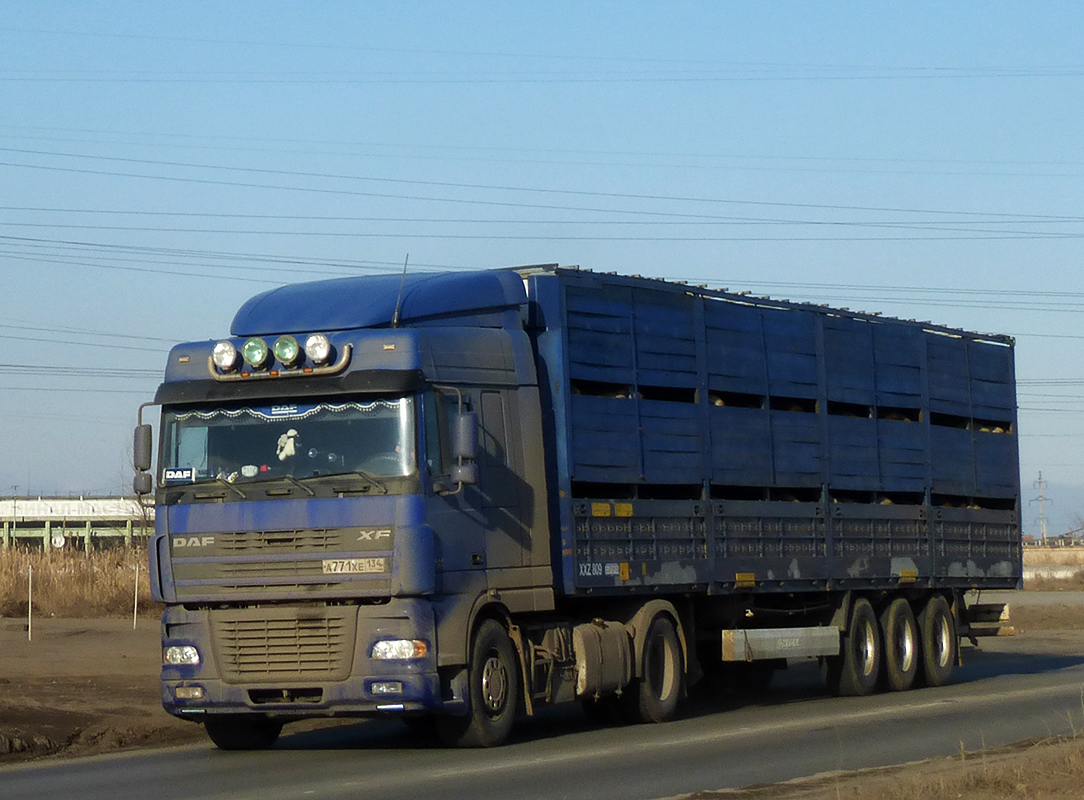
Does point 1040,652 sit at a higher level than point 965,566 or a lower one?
lower

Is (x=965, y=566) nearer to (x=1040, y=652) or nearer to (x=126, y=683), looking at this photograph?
(x=1040, y=652)

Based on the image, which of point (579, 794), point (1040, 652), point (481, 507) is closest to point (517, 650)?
point (481, 507)

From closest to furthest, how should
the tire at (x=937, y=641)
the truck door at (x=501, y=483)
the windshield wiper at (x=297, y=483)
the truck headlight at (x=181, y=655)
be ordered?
the windshield wiper at (x=297, y=483) → the truck headlight at (x=181, y=655) → the truck door at (x=501, y=483) → the tire at (x=937, y=641)

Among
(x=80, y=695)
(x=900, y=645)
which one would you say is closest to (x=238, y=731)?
(x=80, y=695)

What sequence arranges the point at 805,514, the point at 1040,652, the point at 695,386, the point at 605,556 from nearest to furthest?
the point at 605,556
the point at 695,386
the point at 805,514
the point at 1040,652

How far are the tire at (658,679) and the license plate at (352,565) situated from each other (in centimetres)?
397

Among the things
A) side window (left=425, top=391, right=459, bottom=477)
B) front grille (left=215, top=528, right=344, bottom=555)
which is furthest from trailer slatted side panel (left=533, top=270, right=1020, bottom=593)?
front grille (left=215, top=528, right=344, bottom=555)

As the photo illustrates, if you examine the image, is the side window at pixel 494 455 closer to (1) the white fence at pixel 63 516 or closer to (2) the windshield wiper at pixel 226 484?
(2) the windshield wiper at pixel 226 484

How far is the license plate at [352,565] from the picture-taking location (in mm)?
13367

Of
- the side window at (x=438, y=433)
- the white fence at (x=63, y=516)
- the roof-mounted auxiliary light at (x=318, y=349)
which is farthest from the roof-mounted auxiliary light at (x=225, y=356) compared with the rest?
the white fence at (x=63, y=516)

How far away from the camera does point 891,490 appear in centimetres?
2062

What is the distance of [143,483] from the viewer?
46.6ft

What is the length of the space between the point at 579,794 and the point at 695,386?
275 inches

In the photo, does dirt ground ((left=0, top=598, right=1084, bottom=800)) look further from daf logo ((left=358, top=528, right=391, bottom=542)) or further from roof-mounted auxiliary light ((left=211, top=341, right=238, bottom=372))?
roof-mounted auxiliary light ((left=211, top=341, right=238, bottom=372))
